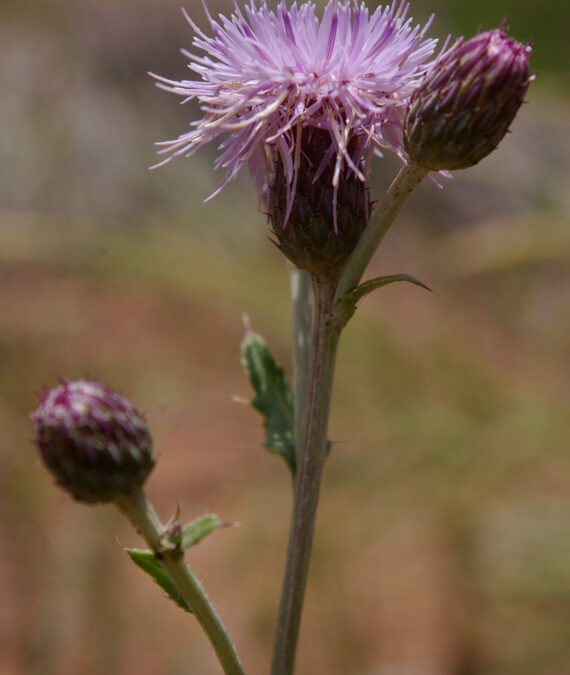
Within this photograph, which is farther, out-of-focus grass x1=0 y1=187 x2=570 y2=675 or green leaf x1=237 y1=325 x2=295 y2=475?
out-of-focus grass x1=0 y1=187 x2=570 y2=675

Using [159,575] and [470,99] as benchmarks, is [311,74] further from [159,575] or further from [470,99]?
[159,575]

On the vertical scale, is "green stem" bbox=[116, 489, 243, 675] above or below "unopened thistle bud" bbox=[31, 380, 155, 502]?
below

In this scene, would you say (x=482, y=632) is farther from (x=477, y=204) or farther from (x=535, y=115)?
(x=477, y=204)

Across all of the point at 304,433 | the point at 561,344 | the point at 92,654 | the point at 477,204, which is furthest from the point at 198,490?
the point at 477,204

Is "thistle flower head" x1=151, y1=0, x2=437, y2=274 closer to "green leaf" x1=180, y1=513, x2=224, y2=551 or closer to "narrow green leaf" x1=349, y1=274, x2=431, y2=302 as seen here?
"narrow green leaf" x1=349, y1=274, x2=431, y2=302

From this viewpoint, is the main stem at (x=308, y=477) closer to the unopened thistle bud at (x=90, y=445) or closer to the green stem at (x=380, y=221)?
the green stem at (x=380, y=221)

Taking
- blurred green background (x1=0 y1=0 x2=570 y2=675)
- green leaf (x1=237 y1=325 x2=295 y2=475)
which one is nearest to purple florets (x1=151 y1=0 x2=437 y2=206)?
green leaf (x1=237 y1=325 x2=295 y2=475)

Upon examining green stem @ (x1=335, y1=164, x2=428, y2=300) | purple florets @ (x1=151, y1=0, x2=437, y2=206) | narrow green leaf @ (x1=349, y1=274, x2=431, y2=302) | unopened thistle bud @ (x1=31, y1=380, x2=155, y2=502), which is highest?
purple florets @ (x1=151, y1=0, x2=437, y2=206)
